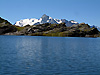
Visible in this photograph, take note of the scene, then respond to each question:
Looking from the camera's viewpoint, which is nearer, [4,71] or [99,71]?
[4,71]

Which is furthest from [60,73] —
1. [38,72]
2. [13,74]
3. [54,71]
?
[13,74]

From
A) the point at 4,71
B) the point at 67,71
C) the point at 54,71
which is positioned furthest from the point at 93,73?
the point at 4,71

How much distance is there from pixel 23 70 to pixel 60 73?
310 inches

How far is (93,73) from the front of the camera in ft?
120

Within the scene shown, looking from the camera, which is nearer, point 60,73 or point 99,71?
point 60,73

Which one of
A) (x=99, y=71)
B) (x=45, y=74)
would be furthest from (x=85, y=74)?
(x=45, y=74)

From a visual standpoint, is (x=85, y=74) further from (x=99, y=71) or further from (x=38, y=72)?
(x=38, y=72)

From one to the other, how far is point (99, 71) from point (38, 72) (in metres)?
13.3

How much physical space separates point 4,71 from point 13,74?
305 cm

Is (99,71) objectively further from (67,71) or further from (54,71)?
(54,71)

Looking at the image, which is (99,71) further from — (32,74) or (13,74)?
(13,74)

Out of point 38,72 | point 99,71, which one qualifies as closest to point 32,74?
point 38,72

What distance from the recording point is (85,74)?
117ft

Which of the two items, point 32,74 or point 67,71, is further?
point 67,71
